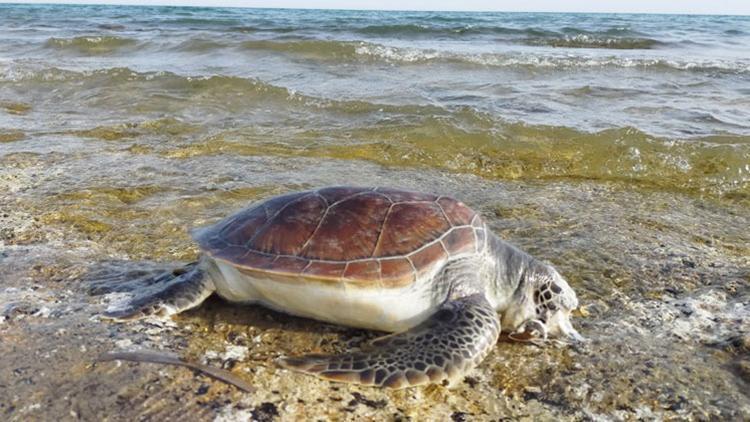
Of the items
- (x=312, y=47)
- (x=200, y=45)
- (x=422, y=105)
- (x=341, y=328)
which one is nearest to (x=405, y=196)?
(x=341, y=328)

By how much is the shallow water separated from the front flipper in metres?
0.08

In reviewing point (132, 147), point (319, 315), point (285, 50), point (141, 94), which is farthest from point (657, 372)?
point (285, 50)

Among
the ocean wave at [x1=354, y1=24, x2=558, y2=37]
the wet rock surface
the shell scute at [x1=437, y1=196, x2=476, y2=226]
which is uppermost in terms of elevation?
the ocean wave at [x1=354, y1=24, x2=558, y2=37]

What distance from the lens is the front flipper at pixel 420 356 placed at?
2393mm

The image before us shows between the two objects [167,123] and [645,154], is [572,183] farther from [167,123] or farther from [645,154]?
[167,123]

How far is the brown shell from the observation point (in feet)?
9.20

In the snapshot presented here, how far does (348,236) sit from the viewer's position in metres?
2.90

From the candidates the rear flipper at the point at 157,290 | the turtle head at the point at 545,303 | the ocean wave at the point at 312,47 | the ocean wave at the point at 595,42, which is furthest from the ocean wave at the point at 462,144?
the ocean wave at the point at 595,42

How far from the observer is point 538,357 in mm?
2754

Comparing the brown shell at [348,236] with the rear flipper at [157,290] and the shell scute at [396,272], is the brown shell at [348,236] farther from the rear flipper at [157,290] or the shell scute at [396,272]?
the rear flipper at [157,290]

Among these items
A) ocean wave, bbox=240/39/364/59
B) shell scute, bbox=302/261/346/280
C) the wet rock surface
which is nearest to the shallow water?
the wet rock surface

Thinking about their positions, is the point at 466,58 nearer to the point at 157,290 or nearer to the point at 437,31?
the point at 437,31

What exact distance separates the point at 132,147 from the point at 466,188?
12.0 feet

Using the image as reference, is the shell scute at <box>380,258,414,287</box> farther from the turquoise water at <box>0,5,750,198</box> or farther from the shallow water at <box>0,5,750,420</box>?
the turquoise water at <box>0,5,750,198</box>
